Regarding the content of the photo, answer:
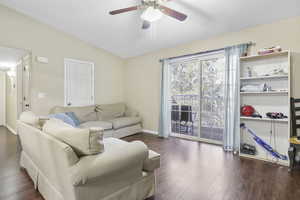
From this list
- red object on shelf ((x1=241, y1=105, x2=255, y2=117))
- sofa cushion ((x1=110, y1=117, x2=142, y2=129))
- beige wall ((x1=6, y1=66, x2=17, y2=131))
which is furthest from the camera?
beige wall ((x1=6, y1=66, x2=17, y2=131))

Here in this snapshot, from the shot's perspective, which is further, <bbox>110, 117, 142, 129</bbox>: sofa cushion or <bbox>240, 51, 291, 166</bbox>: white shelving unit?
<bbox>110, 117, 142, 129</bbox>: sofa cushion

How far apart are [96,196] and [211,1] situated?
3077 mm

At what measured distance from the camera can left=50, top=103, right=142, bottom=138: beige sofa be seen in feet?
12.7

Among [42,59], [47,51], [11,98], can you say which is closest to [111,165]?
[42,59]

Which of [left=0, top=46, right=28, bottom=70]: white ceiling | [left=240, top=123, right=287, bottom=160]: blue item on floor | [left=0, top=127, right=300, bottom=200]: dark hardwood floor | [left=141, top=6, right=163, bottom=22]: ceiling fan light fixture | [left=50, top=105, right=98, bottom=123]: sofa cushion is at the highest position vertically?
[left=141, top=6, right=163, bottom=22]: ceiling fan light fixture

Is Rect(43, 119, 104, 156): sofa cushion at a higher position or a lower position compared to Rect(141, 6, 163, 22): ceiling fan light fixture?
lower

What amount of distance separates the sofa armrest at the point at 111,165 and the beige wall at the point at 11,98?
4.78 meters

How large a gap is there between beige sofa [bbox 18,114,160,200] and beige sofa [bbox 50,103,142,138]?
6.46 ft

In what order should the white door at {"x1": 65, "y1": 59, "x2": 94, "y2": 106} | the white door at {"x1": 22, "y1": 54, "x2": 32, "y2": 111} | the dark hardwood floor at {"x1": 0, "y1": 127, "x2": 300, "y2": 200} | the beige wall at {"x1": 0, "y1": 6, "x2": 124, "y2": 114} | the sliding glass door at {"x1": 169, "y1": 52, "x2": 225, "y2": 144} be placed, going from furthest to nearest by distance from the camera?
the white door at {"x1": 65, "y1": 59, "x2": 94, "y2": 106}, the sliding glass door at {"x1": 169, "y1": 52, "x2": 225, "y2": 144}, the white door at {"x1": 22, "y1": 54, "x2": 32, "y2": 111}, the beige wall at {"x1": 0, "y1": 6, "x2": 124, "y2": 114}, the dark hardwood floor at {"x1": 0, "y1": 127, "x2": 300, "y2": 200}

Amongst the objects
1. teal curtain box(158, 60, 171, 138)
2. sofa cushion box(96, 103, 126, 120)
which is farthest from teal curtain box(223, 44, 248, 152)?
sofa cushion box(96, 103, 126, 120)

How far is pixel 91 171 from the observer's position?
1194 mm

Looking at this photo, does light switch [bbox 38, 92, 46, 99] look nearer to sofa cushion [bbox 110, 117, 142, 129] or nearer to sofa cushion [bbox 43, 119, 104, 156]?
sofa cushion [bbox 110, 117, 142, 129]

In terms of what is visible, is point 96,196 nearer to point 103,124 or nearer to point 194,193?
point 194,193

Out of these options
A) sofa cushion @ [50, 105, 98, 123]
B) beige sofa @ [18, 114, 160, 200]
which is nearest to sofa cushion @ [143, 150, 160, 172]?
beige sofa @ [18, 114, 160, 200]
